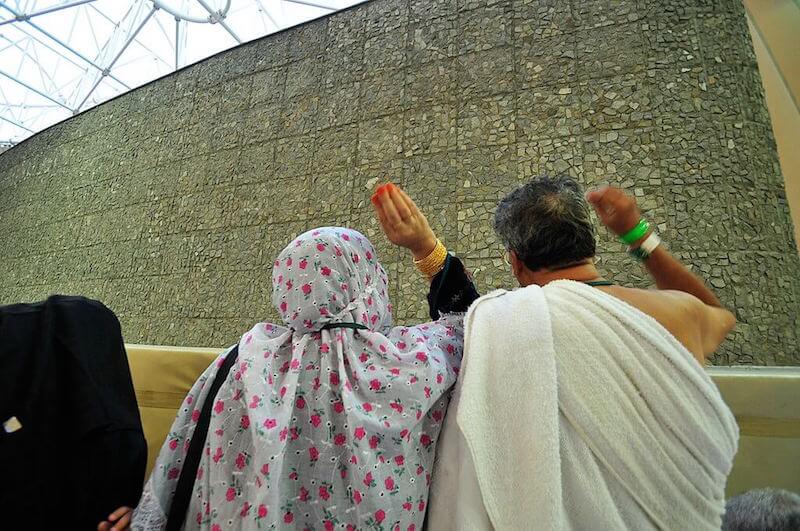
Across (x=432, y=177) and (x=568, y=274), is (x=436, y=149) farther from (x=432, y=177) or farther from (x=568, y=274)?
(x=568, y=274)

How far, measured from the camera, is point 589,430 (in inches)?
23.0

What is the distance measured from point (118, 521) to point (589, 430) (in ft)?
2.57

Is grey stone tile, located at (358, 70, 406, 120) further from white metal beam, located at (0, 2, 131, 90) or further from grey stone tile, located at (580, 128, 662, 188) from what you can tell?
white metal beam, located at (0, 2, 131, 90)

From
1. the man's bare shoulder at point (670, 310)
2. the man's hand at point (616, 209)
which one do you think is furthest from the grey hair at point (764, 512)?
the man's hand at point (616, 209)

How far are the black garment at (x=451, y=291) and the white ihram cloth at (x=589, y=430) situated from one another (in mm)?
304

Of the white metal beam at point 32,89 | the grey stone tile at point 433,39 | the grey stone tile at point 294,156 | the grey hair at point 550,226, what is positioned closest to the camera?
the grey hair at point 550,226

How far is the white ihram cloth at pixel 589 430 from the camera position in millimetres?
570

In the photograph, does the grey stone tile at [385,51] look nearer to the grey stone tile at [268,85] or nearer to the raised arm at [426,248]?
the grey stone tile at [268,85]

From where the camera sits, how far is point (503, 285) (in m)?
1.99

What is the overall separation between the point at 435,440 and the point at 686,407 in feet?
1.33

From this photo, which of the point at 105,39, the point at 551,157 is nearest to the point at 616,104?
the point at 551,157

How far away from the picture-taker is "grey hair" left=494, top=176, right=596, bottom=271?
2.56 feet

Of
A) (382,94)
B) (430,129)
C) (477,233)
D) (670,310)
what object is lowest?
(670,310)

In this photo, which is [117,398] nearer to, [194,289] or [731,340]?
[731,340]
